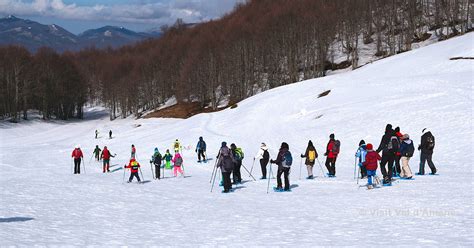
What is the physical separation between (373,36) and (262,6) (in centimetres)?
5005

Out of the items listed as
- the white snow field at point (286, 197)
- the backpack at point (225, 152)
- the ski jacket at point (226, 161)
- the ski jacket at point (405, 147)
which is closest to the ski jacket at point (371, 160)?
the white snow field at point (286, 197)

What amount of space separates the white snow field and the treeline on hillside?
43.3m

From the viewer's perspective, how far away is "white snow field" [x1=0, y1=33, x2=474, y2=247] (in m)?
10.2

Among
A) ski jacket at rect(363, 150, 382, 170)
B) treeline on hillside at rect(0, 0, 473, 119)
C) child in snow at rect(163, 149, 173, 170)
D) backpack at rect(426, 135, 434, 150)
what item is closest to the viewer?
ski jacket at rect(363, 150, 382, 170)

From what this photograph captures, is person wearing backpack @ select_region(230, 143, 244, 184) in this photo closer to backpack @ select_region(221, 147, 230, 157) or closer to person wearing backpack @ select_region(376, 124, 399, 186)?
backpack @ select_region(221, 147, 230, 157)

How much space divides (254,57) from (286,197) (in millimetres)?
75350

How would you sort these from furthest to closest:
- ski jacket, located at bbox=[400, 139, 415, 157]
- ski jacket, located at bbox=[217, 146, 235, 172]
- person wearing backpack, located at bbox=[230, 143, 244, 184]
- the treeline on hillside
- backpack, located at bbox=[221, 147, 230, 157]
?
the treeline on hillside, person wearing backpack, located at bbox=[230, 143, 244, 184], ski jacket, located at bbox=[400, 139, 415, 157], backpack, located at bbox=[221, 147, 230, 157], ski jacket, located at bbox=[217, 146, 235, 172]

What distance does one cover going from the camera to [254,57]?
89.3 meters

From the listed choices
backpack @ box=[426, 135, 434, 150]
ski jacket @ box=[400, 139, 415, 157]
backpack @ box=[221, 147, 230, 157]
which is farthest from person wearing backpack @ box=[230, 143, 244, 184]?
backpack @ box=[426, 135, 434, 150]

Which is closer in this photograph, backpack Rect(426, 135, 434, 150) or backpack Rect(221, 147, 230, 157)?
backpack Rect(221, 147, 230, 157)

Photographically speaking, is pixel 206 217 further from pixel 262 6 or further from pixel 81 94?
pixel 262 6

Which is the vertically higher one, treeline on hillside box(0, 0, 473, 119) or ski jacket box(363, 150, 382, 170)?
treeline on hillside box(0, 0, 473, 119)

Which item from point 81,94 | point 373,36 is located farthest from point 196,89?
point 373,36

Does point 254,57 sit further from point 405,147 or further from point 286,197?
point 286,197
